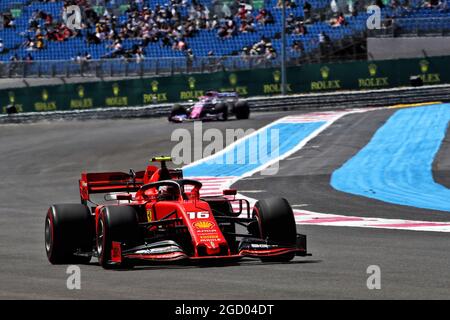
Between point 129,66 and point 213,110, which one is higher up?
point 129,66

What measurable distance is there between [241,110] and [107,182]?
26.8 meters

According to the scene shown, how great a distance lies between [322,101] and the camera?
43.6m

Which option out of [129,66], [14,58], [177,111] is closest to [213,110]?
[177,111]

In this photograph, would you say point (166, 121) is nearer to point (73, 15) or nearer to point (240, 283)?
point (73, 15)

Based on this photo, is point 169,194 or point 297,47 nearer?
point 169,194

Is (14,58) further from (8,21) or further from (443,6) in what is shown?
(443,6)

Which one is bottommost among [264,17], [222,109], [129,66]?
[222,109]

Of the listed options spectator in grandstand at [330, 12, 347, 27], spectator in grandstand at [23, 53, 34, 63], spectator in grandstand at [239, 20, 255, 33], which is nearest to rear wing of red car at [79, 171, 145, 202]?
spectator in grandstand at [330, 12, 347, 27]

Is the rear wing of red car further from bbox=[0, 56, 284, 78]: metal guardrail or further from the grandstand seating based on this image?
the grandstand seating

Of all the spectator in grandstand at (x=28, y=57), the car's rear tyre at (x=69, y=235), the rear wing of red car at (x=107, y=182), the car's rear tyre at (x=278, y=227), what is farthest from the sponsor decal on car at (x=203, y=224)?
the spectator in grandstand at (x=28, y=57)

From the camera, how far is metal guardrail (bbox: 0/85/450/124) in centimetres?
4200

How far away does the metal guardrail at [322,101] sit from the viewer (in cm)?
4200
